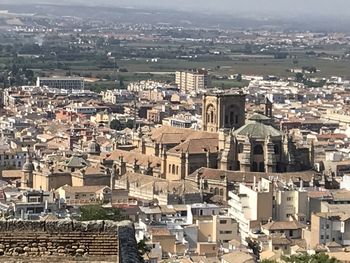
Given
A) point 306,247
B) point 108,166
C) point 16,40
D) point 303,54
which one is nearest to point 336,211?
point 306,247

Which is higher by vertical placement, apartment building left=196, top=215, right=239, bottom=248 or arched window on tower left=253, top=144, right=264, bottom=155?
arched window on tower left=253, top=144, right=264, bottom=155

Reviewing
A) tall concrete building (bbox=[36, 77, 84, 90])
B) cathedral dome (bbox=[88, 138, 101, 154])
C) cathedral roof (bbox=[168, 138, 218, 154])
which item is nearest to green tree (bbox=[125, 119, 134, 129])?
cathedral dome (bbox=[88, 138, 101, 154])

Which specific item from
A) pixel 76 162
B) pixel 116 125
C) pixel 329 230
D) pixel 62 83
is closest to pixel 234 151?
pixel 76 162

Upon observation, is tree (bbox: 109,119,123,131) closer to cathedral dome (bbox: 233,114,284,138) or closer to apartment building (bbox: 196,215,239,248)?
cathedral dome (bbox: 233,114,284,138)

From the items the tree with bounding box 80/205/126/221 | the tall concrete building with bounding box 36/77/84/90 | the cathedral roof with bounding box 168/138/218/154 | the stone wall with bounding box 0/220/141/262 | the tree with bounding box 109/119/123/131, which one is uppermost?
the stone wall with bounding box 0/220/141/262

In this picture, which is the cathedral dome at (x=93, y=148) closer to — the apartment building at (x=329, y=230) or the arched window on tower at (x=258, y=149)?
the arched window on tower at (x=258, y=149)

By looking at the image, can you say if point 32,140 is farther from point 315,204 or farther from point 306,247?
point 306,247

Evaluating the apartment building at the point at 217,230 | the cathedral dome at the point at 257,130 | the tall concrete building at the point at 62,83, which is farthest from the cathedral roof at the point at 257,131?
the tall concrete building at the point at 62,83
